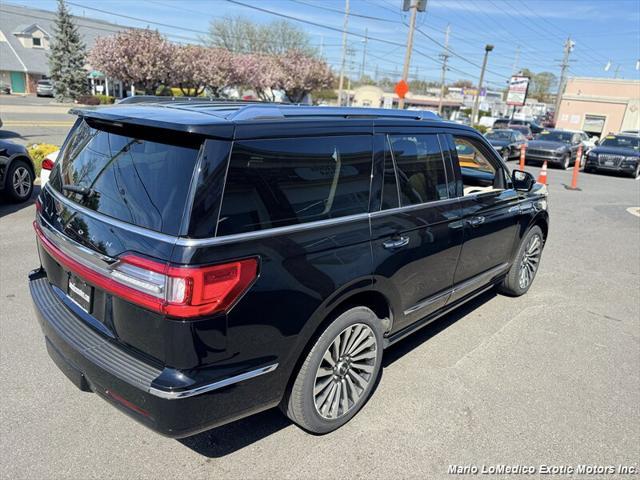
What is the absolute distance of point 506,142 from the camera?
20.4 m

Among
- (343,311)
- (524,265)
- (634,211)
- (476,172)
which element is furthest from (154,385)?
(634,211)

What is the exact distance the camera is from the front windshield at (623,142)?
2053cm

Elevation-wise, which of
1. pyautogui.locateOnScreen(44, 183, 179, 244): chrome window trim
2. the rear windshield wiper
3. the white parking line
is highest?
the rear windshield wiper

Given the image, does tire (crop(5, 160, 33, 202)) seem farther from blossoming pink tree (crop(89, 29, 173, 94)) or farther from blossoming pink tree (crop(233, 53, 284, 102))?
blossoming pink tree (crop(233, 53, 284, 102))

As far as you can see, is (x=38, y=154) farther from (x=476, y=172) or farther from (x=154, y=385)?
(x=154, y=385)

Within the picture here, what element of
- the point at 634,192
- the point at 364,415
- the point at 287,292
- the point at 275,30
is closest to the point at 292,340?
the point at 287,292

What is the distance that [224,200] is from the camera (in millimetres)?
2234

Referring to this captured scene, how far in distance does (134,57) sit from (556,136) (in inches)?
1356

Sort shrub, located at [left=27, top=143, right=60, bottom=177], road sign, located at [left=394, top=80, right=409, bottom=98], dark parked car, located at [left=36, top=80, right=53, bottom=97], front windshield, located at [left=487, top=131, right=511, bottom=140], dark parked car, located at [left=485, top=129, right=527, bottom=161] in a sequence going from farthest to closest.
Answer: dark parked car, located at [left=36, top=80, right=53, bottom=97], road sign, located at [left=394, top=80, right=409, bottom=98], front windshield, located at [left=487, top=131, right=511, bottom=140], dark parked car, located at [left=485, top=129, right=527, bottom=161], shrub, located at [left=27, top=143, right=60, bottom=177]

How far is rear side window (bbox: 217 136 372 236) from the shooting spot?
2287mm

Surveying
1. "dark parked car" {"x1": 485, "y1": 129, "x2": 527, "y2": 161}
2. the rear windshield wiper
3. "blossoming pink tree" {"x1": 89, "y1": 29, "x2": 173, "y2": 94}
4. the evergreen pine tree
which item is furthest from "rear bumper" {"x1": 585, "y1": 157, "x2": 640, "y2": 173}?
the evergreen pine tree

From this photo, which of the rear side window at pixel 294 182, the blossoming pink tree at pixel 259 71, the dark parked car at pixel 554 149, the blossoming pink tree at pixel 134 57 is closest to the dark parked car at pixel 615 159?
the dark parked car at pixel 554 149

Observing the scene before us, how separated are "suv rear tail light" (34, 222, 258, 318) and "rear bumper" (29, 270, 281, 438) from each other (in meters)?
0.32

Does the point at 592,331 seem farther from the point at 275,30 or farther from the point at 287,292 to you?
the point at 275,30
